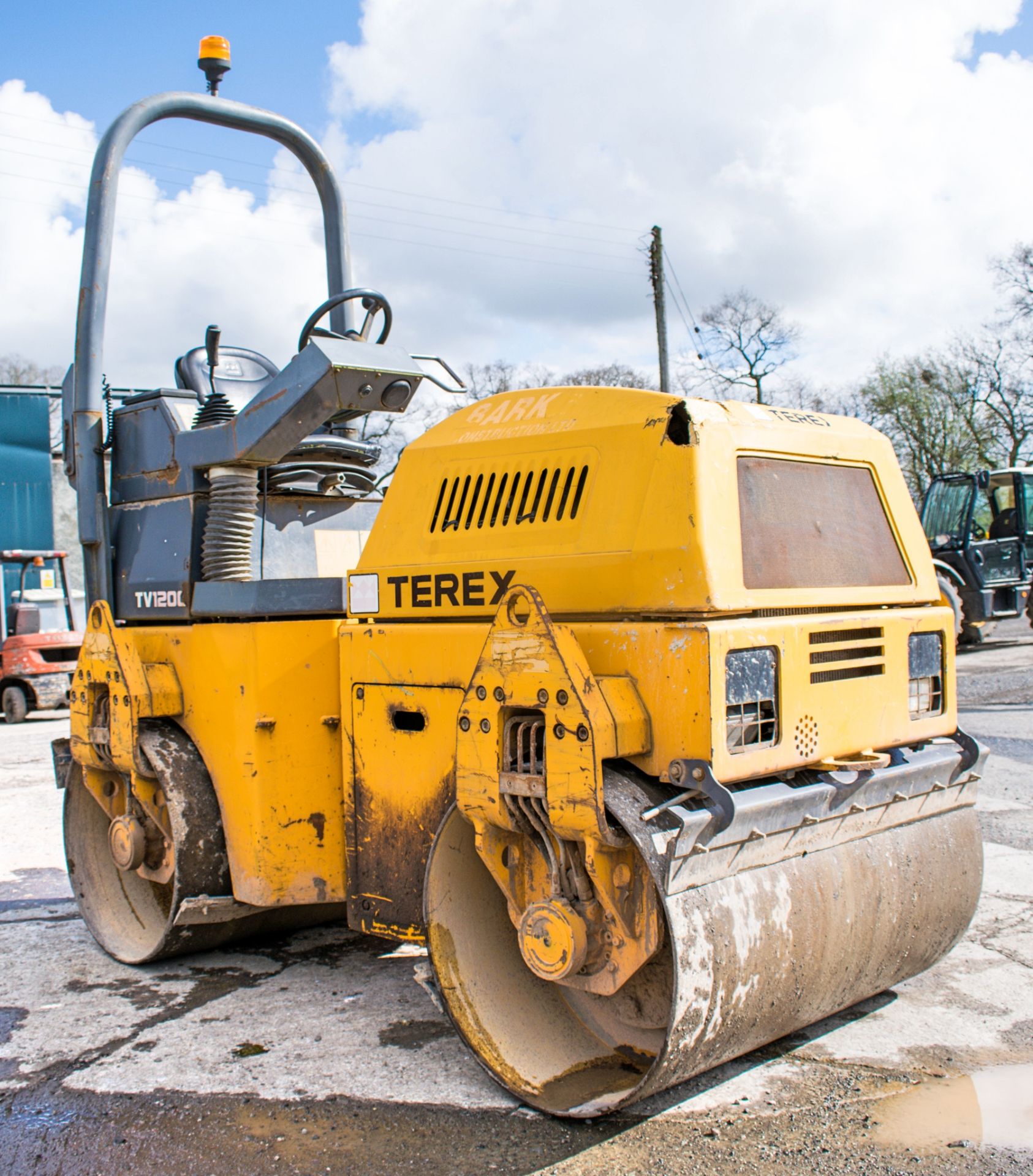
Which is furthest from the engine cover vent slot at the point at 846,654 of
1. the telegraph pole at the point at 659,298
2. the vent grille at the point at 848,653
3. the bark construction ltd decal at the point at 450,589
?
the telegraph pole at the point at 659,298

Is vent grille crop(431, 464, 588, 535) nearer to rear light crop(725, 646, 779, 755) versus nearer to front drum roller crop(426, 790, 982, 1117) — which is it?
rear light crop(725, 646, 779, 755)

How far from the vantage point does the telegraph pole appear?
23.1 meters

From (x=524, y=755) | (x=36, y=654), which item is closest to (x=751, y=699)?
(x=524, y=755)

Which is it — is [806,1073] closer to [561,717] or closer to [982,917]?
[561,717]

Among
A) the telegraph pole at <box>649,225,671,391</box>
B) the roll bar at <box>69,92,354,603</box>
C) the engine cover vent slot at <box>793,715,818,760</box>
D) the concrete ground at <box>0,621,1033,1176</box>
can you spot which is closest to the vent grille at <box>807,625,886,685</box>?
the engine cover vent slot at <box>793,715,818,760</box>

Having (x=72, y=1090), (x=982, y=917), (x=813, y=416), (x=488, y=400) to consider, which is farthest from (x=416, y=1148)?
(x=982, y=917)

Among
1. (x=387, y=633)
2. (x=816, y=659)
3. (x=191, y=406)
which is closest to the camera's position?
(x=816, y=659)

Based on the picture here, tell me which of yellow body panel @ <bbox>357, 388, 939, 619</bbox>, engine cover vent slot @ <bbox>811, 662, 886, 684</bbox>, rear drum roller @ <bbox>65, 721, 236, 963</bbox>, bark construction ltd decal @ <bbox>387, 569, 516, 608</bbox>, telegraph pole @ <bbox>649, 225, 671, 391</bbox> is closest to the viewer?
yellow body panel @ <bbox>357, 388, 939, 619</bbox>

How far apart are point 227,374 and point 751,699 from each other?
9.63ft

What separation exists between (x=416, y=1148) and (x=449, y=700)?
1190mm

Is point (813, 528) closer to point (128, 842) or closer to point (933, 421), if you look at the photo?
point (128, 842)

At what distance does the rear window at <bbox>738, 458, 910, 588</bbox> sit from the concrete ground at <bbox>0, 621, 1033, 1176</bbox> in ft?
4.54

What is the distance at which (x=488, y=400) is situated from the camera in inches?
144

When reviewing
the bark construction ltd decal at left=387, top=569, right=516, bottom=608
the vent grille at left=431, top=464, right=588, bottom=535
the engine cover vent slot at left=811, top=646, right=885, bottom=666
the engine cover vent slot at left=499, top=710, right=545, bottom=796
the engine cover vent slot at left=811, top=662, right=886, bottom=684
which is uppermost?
the vent grille at left=431, top=464, right=588, bottom=535
